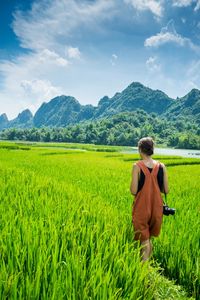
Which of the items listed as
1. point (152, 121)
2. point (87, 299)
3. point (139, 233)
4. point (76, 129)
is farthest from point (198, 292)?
point (152, 121)

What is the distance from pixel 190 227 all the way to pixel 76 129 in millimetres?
101641

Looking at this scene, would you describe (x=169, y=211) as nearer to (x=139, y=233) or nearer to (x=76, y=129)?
(x=139, y=233)

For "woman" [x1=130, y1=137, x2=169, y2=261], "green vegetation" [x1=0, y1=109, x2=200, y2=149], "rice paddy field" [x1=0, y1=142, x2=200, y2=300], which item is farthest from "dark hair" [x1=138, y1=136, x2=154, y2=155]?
"green vegetation" [x1=0, y1=109, x2=200, y2=149]

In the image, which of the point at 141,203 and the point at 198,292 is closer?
the point at 198,292

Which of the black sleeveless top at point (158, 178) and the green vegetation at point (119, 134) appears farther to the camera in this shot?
the green vegetation at point (119, 134)

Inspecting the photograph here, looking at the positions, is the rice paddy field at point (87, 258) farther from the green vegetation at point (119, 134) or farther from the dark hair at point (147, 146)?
the green vegetation at point (119, 134)

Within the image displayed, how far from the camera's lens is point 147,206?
3445 millimetres

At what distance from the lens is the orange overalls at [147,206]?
3.45 meters

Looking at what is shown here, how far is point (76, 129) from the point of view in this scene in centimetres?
10538

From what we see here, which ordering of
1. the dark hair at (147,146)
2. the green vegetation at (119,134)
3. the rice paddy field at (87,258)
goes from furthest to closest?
the green vegetation at (119,134) < the dark hair at (147,146) < the rice paddy field at (87,258)

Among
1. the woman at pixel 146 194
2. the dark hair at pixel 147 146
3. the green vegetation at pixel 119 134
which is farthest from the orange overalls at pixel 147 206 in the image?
the green vegetation at pixel 119 134

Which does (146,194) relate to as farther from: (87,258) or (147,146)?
(87,258)

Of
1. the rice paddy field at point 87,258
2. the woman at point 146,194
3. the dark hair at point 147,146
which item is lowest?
the rice paddy field at point 87,258

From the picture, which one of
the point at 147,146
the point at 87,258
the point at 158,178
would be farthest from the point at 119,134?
the point at 87,258
